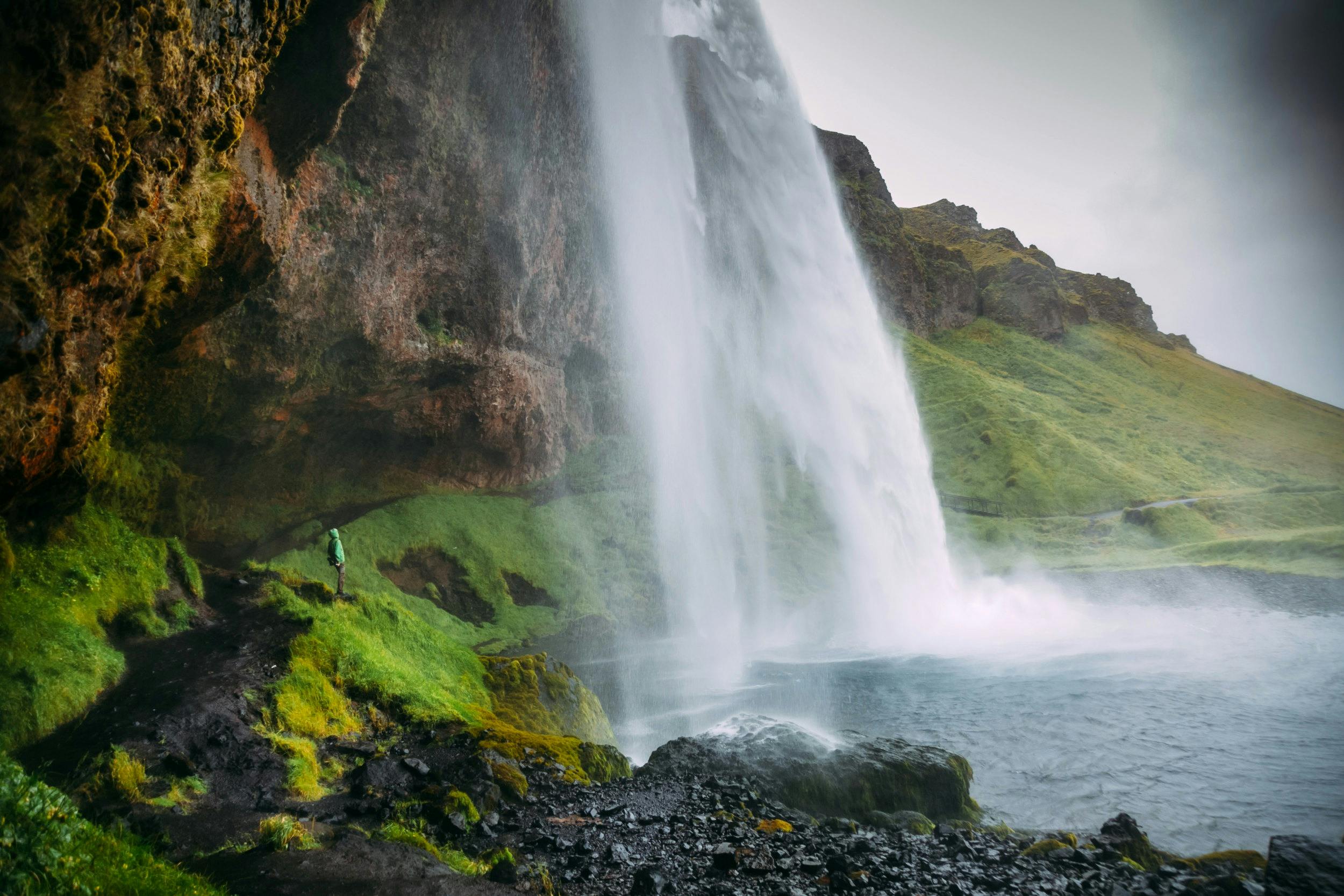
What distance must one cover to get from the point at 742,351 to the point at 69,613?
4523cm

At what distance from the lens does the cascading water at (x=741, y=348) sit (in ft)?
128

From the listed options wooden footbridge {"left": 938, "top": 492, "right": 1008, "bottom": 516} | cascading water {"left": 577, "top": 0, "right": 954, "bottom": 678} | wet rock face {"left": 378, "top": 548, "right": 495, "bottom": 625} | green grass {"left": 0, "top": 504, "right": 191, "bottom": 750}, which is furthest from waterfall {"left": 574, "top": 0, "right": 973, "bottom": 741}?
green grass {"left": 0, "top": 504, "right": 191, "bottom": 750}

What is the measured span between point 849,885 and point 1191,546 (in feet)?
182

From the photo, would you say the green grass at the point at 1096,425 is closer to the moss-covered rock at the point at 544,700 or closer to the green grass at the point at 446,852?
the moss-covered rock at the point at 544,700

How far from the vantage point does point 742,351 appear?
52.0 metres

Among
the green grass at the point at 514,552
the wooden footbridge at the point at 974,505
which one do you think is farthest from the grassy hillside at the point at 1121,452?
the green grass at the point at 514,552

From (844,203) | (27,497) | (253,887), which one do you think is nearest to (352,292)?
(27,497)

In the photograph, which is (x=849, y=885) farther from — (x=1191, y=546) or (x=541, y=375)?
(x=1191, y=546)

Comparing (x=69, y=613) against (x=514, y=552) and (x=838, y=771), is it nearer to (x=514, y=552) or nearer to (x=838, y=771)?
(x=838, y=771)

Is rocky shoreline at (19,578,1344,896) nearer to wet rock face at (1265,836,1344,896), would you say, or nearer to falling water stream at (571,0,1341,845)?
wet rock face at (1265,836,1344,896)

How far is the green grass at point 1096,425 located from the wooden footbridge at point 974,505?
0.98 metres

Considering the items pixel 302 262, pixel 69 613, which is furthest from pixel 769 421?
pixel 69 613

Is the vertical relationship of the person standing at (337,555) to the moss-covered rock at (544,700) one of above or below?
above

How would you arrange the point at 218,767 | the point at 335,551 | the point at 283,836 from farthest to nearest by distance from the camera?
1. the point at 335,551
2. the point at 218,767
3. the point at 283,836
